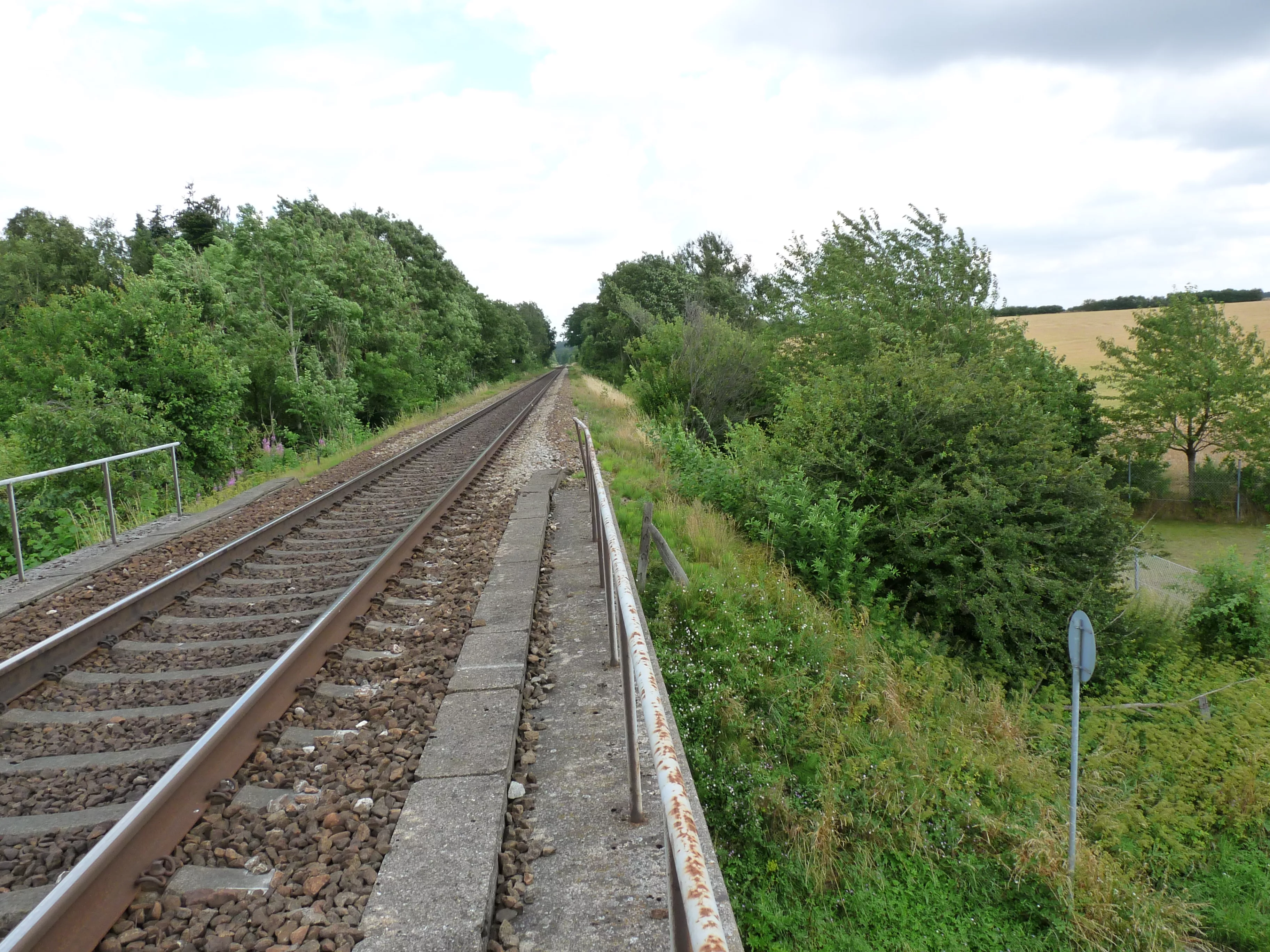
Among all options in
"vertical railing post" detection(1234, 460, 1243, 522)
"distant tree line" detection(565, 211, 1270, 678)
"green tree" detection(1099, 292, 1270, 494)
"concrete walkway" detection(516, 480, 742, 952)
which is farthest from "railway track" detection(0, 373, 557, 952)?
"green tree" detection(1099, 292, 1270, 494)

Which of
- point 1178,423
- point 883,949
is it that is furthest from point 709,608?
point 1178,423

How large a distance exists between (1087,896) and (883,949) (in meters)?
1.47

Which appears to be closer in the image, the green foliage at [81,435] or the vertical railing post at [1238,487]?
the green foliage at [81,435]

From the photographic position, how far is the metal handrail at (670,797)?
4.32 feet

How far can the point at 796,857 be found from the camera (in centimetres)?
382

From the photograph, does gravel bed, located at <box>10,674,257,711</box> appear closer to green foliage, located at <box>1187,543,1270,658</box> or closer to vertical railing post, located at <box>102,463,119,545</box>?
vertical railing post, located at <box>102,463,119,545</box>

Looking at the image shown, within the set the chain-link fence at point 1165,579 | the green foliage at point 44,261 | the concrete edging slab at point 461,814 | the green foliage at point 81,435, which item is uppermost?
the green foliage at point 44,261

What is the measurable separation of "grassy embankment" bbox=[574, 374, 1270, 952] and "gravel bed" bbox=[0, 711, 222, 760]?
2.69 m

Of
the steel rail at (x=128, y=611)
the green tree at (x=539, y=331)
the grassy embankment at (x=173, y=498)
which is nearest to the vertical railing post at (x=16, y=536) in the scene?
the steel rail at (x=128, y=611)

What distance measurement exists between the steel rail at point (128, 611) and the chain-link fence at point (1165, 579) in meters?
12.4

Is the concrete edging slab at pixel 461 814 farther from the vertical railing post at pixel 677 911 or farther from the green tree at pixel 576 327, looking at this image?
the green tree at pixel 576 327

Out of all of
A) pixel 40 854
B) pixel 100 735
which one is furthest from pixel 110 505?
pixel 40 854

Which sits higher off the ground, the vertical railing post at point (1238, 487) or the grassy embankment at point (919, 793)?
the grassy embankment at point (919, 793)

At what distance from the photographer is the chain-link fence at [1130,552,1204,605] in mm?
13195
